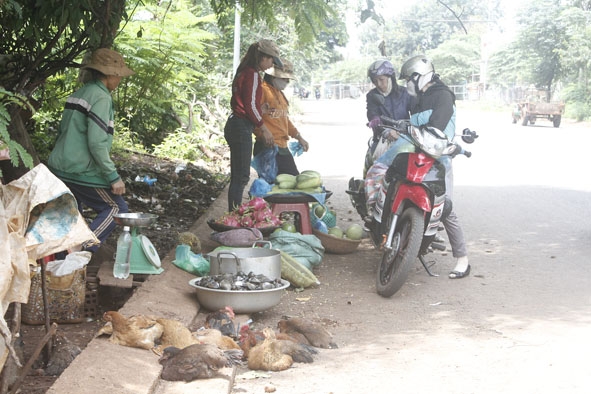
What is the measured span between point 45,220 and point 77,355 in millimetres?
1169

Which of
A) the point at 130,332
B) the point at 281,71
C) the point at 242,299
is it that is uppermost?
the point at 281,71

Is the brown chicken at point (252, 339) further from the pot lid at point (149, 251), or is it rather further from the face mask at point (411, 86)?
the face mask at point (411, 86)

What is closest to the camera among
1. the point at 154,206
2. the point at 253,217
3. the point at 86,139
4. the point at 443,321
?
the point at 443,321

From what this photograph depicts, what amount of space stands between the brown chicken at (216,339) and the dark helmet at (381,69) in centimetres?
392

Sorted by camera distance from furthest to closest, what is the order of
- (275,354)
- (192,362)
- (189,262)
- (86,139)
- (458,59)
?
1. (458,59)
2. (189,262)
3. (86,139)
4. (275,354)
5. (192,362)

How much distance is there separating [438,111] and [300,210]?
75.9 inches

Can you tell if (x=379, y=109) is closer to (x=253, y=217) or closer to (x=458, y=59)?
(x=253, y=217)

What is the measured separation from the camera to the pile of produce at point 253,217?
794cm

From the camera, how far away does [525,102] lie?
34.9 metres

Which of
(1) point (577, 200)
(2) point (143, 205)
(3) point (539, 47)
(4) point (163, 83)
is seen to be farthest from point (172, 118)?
(3) point (539, 47)

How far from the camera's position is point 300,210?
843 centimetres

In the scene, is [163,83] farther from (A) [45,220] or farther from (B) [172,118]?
(A) [45,220]

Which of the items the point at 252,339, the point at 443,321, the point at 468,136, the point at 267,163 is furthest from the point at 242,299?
the point at 267,163

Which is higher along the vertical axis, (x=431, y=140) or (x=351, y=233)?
(x=431, y=140)
